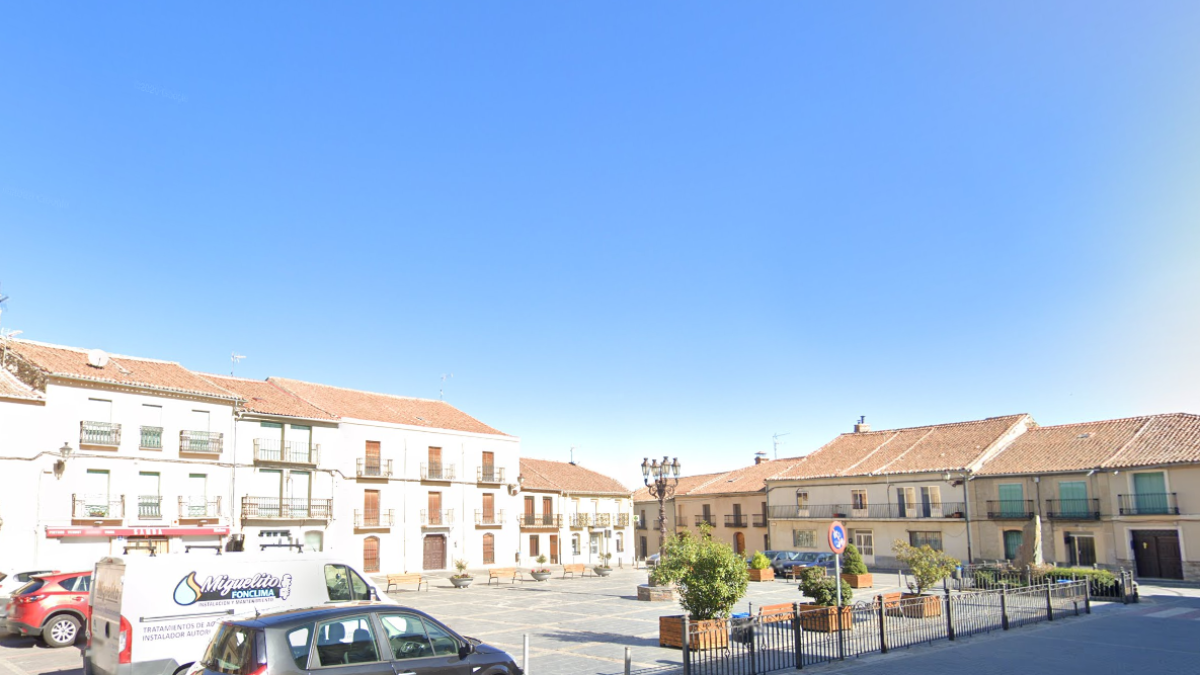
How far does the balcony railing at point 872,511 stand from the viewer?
42.5 m

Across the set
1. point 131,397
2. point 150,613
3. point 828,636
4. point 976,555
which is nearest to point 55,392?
point 131,397

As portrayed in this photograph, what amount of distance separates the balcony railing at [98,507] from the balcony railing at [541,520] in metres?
22.3

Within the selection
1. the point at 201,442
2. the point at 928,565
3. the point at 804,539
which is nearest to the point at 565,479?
the point at 804,539

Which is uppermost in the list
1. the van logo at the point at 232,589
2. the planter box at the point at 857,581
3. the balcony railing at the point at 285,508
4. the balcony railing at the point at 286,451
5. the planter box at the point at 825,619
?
the balcony railing at the point at 286,451

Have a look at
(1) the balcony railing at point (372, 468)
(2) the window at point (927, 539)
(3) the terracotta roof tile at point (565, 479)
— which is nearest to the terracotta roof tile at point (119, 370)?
(1) the balcony railing at point (372, 468)

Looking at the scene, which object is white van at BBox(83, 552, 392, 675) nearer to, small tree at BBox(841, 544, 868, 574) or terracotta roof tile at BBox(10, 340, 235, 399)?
terracotta roof tile at BBox(10, 340, 235, 399)

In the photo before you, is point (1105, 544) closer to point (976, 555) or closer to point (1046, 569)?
point (976, 555)

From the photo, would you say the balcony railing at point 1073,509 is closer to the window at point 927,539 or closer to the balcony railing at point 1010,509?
the balcony railing at point 1010,509

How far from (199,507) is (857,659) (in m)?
27.7

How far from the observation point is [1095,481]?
36844 mm

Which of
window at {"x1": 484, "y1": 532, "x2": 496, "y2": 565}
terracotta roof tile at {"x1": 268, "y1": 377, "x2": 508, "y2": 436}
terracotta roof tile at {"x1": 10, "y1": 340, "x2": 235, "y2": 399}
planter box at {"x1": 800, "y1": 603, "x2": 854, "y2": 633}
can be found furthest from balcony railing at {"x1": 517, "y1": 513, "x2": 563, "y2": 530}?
planter box at {"x1": 800, "y1": 603, "x2": 854, "y2": 633}

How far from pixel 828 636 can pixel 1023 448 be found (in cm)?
3152

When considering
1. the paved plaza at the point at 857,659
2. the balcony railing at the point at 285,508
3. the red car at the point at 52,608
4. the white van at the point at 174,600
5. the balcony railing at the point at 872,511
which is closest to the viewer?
the white van at the point at 174,600

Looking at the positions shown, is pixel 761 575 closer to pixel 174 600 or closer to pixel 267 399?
pixel 267 399
